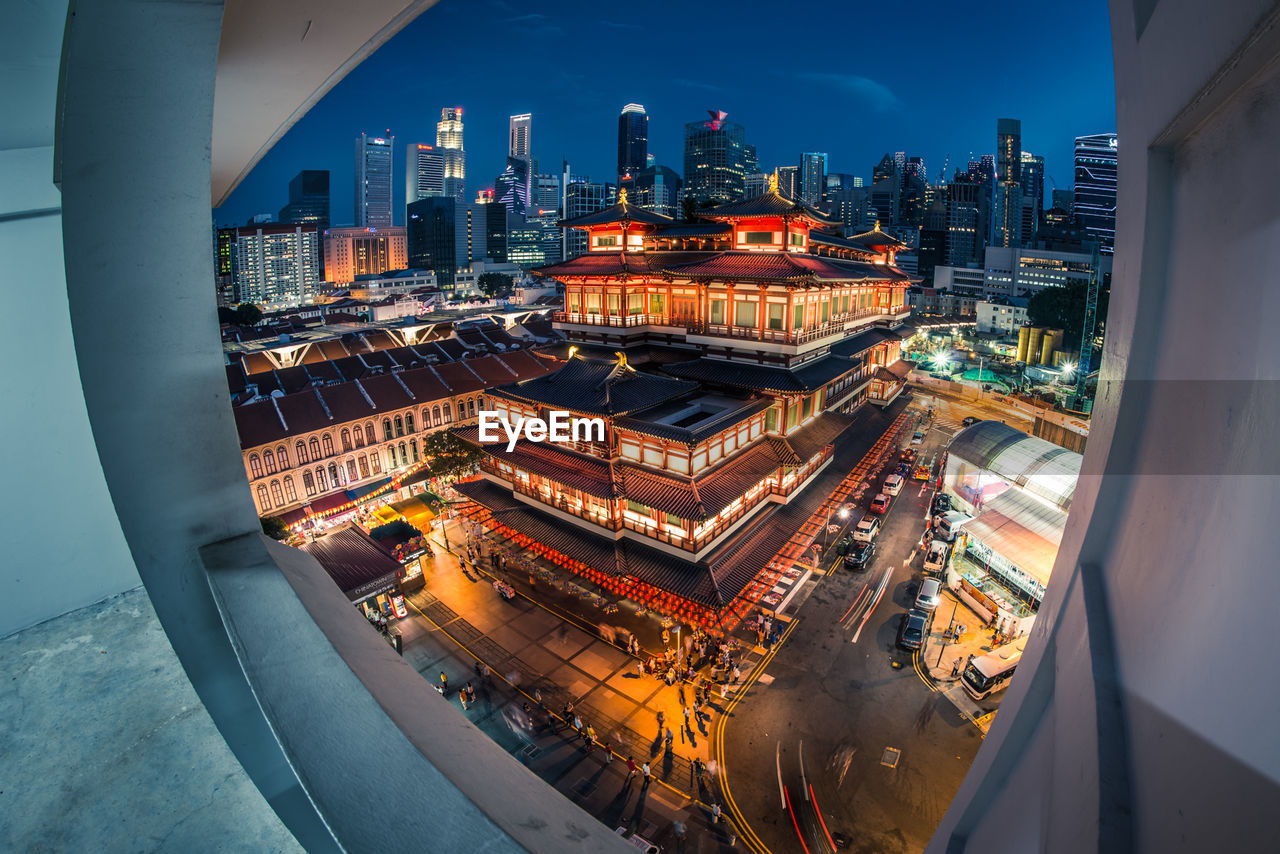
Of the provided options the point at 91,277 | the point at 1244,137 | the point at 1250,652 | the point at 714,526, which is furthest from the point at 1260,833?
the point at 714,526

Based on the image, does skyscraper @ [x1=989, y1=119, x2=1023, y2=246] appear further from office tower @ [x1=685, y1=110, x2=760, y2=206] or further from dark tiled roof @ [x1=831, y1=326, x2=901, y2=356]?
dark tiled roof @ [x1=831, y1=326, x2=901, y2=356]

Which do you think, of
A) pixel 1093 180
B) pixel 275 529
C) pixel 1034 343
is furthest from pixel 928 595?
pixel 1093 180

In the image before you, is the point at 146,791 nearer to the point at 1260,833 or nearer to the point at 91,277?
the point at 91,277

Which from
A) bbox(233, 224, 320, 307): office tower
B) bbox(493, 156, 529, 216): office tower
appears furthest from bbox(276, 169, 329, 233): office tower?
bbox(233, 224, 320, 307): office tower

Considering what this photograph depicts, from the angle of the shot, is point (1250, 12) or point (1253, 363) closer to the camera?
point (1250, 12)

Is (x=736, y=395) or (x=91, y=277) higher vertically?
(x=91, y=277)

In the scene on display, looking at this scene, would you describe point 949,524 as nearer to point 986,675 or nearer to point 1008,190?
point 986,675

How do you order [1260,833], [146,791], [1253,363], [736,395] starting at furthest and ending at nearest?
[736,395] < [146,791] < [1253,363] < [1260,833]
